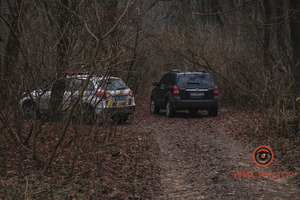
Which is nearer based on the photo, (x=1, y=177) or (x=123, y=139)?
(x=1, y=177)

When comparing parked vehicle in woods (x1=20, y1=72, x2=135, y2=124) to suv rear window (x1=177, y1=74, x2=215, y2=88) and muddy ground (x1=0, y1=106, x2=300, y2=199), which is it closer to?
muddy ground (x1=0, y1=106, x2=300, y2=199)

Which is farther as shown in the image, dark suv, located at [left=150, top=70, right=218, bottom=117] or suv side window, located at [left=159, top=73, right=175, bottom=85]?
suv side window, located at [left=159, top=73, right=175, bottom=85]

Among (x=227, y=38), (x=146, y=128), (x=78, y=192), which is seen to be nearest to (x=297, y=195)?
(x=78, y=192)

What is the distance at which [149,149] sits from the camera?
10547mm

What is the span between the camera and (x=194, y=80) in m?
16.4

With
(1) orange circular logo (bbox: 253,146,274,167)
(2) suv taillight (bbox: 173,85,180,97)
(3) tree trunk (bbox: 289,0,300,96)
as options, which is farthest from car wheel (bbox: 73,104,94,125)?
(3) tree trunk (bbox: 289,0,300,96)

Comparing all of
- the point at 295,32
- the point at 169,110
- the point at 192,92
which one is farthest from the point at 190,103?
the point at 295,32

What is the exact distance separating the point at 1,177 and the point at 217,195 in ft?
11.8

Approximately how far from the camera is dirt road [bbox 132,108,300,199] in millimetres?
6816

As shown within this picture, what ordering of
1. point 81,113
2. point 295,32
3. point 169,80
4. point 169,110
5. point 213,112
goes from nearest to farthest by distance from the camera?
point 81,113, point 295,32, point 169,110, point 213,112, point 169,80

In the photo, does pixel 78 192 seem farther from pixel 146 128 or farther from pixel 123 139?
pixel 146 128

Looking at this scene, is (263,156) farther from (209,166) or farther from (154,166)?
(154,166)

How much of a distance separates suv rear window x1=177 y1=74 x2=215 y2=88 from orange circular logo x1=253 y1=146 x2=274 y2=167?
639cm

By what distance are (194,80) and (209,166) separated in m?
8.02
